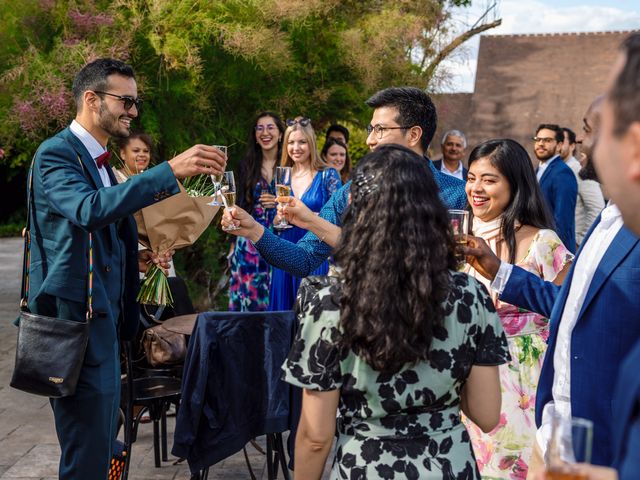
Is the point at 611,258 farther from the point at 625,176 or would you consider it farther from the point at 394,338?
the point at 625,176

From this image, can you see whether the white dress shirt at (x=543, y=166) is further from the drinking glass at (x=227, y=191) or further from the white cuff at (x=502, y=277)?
the white cuff at (x=502, y=277)

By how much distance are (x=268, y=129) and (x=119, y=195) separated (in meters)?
3.90

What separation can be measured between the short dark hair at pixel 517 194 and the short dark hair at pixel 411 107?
416mm

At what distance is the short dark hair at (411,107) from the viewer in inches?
151

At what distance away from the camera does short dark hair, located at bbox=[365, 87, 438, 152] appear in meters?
3.84

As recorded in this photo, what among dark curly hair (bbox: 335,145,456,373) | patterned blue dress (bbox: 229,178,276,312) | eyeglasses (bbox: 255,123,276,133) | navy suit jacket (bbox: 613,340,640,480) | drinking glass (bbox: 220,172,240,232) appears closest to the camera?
navy suit jacket (bbox: 613,340,640,480)

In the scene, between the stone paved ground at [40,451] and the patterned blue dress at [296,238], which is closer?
the stone paved ground at [40,451]

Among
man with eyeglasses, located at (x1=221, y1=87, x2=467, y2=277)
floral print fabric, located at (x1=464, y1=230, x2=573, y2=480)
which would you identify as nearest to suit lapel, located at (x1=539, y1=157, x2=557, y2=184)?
man with eyeglasses, located at (x1=221, y1=87, x2=467, y2=277)

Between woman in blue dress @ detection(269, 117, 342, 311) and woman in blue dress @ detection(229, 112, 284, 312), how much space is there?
0.69 ft

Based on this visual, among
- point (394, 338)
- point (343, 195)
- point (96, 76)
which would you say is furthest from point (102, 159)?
point (394, 338)

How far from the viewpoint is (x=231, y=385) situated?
13.3ft

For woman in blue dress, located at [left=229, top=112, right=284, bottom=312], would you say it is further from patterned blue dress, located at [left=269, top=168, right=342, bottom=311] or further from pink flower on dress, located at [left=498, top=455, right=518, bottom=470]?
pink flower on dress, located at [left=498, top=455, right=518, bottom=470]

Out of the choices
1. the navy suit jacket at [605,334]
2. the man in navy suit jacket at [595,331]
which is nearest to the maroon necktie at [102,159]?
the man in navy suit jacket at [595,331]

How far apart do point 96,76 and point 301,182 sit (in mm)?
3240
